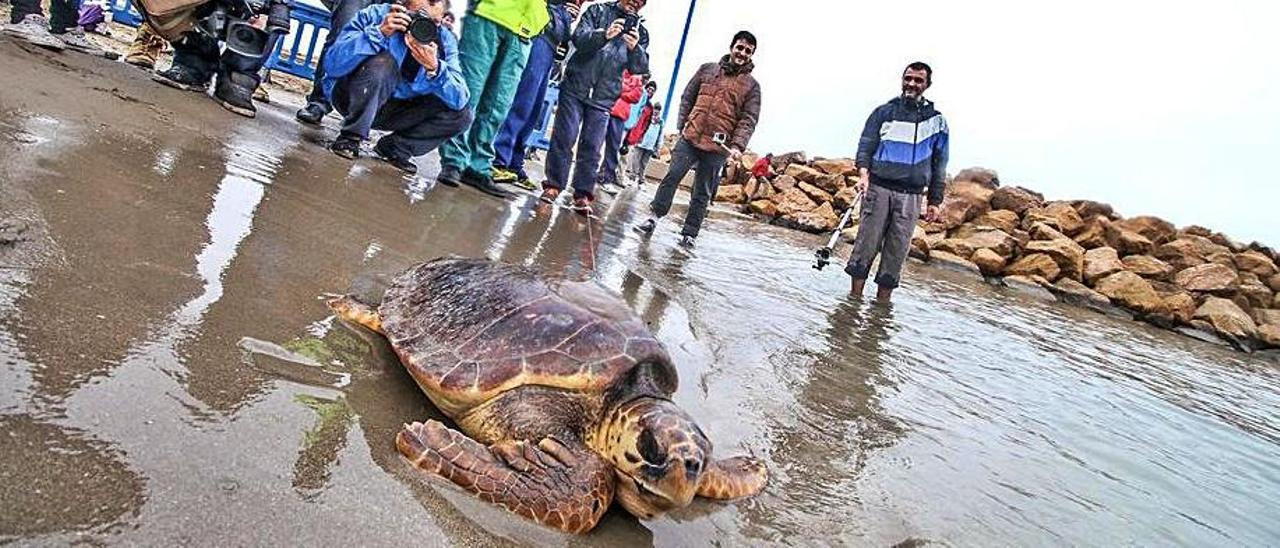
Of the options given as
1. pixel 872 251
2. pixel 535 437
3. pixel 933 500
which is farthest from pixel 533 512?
pixel 872 251

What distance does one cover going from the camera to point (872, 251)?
20.2ft

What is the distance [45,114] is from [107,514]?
122 inches

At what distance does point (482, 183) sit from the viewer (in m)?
5.82

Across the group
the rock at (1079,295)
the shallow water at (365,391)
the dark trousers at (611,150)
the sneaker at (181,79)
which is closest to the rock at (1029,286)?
the rock at (1079,295)

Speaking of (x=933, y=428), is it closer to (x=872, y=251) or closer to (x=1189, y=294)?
(x=872, y=251)

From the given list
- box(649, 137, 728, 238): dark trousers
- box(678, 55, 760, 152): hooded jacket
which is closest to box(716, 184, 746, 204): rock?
box(649, 137, 728, 238): dark trousers

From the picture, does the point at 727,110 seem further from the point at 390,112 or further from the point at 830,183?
the point at 830,183

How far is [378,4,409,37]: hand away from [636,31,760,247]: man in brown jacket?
107 inches

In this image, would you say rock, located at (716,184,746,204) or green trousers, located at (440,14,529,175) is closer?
green trousers, located at (440,14,529,175)

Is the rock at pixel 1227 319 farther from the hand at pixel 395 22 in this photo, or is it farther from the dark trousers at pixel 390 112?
the hand at pixel 395 22

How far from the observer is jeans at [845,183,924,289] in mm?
6066

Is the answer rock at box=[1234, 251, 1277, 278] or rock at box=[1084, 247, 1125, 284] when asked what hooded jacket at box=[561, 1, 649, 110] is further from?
rock at box=[1234, 251, 1277, 278]

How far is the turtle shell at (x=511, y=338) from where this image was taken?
187 cm

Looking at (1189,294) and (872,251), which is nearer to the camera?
(872,251)
